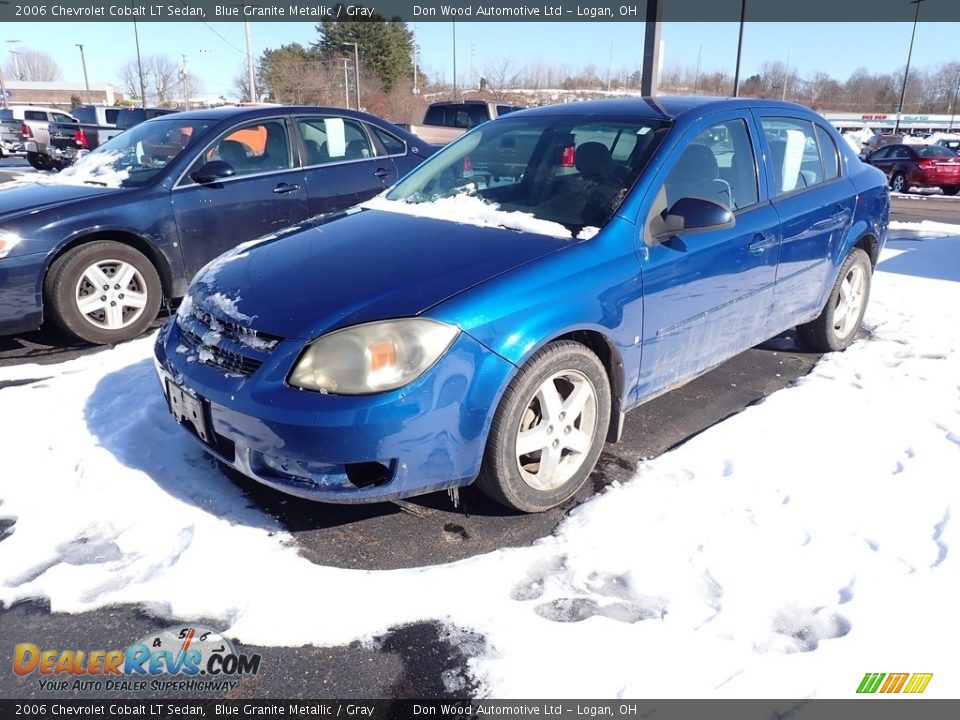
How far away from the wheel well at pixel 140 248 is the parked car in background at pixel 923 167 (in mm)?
18536

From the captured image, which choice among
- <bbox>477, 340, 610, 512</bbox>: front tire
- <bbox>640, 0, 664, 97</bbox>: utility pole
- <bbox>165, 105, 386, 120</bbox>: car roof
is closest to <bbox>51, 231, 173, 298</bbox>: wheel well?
<bbox>165, 105, 386, 120</bbox>: car roof

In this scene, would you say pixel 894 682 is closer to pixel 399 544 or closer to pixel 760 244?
pixel 399 544

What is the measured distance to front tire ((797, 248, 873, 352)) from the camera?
4.54 metres

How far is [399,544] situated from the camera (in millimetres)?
2664

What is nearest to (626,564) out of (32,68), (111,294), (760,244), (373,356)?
(373,356)

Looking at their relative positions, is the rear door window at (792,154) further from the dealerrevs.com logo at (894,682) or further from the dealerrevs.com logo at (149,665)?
the dealerrevs.com logo at (149,665)

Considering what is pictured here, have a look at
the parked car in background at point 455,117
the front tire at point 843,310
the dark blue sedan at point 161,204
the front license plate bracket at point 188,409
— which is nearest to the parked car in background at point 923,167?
the parked car in background at point 455,117

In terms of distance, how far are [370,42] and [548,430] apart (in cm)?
6418

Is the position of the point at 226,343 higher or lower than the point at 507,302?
lower

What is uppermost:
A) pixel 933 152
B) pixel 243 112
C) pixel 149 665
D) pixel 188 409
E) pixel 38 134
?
pixel 243 112

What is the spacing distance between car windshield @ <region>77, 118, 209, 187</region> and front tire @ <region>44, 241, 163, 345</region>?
24.4 inches

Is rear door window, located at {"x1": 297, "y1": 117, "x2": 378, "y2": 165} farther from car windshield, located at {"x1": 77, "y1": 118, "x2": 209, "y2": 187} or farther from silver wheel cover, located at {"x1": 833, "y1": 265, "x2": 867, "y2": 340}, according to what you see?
silver wheel cover, located at {"x1": 833, "y1": 265, "x2": 867, "y2": 340}

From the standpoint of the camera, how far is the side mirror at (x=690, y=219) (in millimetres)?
2965

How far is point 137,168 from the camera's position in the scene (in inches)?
208
